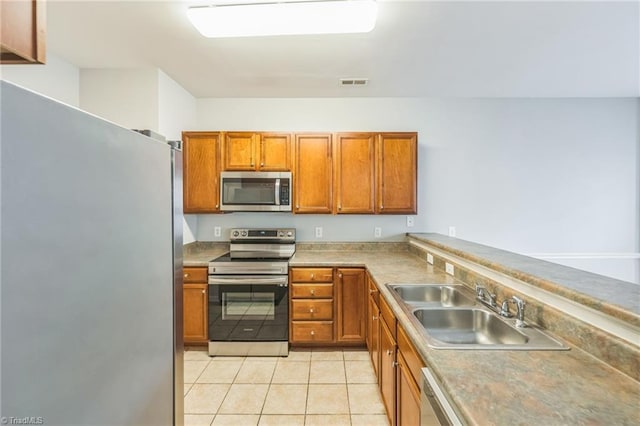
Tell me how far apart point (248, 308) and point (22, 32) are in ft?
8.46

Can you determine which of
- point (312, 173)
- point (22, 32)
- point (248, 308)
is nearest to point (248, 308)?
point (248, 308)

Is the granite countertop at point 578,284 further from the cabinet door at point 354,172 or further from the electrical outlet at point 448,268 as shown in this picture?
the cabinet door at point 354,172

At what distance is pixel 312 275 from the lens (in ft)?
9.87

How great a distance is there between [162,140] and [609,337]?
171 centimetres

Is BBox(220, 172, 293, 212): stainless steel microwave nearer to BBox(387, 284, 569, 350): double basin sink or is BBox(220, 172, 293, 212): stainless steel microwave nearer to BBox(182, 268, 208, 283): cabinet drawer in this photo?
BBox(182, 268, 208, 283): cabinet drawer

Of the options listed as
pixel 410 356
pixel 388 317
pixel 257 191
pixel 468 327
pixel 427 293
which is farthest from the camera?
pixel 257 191

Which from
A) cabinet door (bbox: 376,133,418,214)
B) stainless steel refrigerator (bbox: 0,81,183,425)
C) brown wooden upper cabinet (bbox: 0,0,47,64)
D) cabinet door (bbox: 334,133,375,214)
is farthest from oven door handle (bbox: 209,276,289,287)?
brown wooden upper cabinet (bbox: 0,0,47,64)

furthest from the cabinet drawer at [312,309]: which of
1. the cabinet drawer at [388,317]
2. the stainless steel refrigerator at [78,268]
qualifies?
the stainless steel refrigerator at [78,268]

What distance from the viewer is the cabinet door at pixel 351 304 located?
9.89ft

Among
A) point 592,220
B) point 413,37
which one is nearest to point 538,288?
point 413,37

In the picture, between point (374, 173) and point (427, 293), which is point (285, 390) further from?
point (374, 173)

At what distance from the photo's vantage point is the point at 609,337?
109 centimetres

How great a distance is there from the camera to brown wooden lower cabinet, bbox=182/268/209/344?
9.75ft

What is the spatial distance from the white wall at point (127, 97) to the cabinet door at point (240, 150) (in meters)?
0.69
